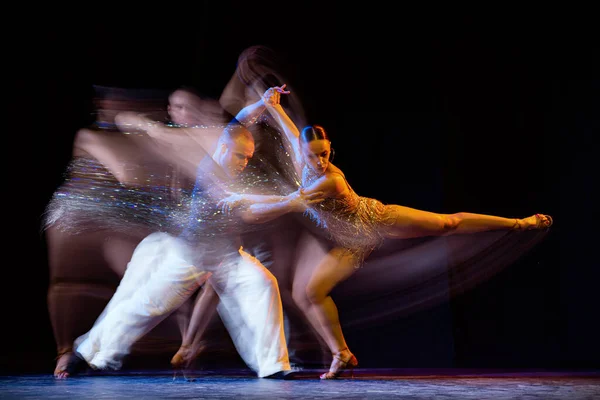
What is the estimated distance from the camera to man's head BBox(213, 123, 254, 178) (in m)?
3.19

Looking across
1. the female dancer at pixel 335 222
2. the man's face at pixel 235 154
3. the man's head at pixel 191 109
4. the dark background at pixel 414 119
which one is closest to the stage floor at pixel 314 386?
the female dancer at pixel 335 222

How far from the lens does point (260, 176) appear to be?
142 inches

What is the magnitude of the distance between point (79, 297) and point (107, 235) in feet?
1.28

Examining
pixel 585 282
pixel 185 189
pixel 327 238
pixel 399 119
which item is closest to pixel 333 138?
pixel 399 119

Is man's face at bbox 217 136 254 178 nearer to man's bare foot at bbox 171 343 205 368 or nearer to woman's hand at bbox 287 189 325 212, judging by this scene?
woman's hand at bbox 287 189 325 212

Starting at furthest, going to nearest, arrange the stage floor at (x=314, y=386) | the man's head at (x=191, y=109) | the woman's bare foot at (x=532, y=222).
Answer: the man's head at (x=191, y=109), the woman's bare foot at (x=532, y=222), the stage floor at (x=314, y=386)

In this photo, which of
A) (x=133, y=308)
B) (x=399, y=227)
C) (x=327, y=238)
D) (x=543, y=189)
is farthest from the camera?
(x=543, y=189)

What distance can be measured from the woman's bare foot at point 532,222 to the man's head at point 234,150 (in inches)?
57.8

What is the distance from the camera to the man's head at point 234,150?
10.5 ft

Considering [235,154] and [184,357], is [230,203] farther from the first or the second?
[184,357]

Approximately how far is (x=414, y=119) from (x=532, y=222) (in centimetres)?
106

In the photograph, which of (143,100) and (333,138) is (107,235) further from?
(333,138)

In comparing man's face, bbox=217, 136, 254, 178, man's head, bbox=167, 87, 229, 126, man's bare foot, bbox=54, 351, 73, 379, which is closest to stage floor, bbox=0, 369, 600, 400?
man's bare foot, bbox=54, 351, 73, 379

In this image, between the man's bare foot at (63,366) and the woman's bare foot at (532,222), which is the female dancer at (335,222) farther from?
the man's bare foot at (63,366)
